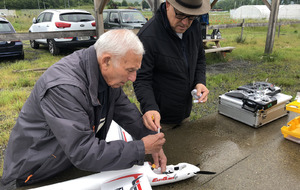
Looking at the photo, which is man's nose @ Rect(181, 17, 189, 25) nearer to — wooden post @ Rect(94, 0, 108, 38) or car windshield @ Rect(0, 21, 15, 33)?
wooden post @ Rect(94, 0, 108, 38)

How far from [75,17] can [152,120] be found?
8.10 meters

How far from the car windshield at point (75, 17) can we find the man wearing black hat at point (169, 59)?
7.38 m

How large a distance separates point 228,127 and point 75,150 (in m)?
2.49

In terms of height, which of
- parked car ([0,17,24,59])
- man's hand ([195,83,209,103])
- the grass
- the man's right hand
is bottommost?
the grass

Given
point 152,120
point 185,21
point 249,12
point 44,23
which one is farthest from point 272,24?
point 249,12

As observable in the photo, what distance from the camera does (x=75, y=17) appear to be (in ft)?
29.1

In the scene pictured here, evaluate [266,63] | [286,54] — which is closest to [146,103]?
[266,63]

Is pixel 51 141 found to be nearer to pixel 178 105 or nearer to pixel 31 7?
pixel 178 105

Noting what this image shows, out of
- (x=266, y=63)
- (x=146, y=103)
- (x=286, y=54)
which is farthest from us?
(x=286, y=54)

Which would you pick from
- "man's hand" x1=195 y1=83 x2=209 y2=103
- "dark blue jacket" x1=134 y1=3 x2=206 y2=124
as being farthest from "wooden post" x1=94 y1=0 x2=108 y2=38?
"man's hand" x1=195 y1=83 x2=209 y2=103

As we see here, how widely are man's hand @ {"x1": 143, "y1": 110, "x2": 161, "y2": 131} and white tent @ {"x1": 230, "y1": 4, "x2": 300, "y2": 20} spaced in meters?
27.8

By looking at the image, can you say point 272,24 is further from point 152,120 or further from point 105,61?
point 105,61

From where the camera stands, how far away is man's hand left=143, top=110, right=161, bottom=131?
2041mm

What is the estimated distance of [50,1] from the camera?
24625mm
